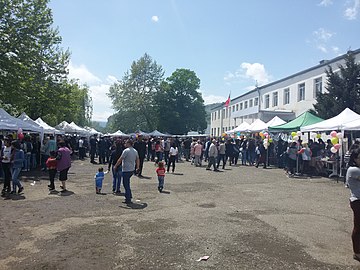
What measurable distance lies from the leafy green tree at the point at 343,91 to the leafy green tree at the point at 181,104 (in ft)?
98.4

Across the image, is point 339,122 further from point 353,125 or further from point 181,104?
point 181,104

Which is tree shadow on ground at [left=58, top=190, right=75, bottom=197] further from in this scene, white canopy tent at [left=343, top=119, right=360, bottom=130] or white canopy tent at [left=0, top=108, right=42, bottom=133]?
white canopy tent at [left=343, top=119, right=360, bottom=130]

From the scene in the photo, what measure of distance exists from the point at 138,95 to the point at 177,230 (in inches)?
1936

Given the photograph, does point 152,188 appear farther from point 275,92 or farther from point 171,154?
point 275,92

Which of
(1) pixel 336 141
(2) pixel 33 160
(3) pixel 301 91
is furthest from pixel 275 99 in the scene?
(2) pixel 33 160

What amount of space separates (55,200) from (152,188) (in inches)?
133

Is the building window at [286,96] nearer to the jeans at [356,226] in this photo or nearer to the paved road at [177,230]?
the paved road at [177,230]

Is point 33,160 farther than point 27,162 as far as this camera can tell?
Yes

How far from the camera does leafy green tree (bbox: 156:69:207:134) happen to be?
2090 inches

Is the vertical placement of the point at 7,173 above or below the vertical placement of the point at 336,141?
below

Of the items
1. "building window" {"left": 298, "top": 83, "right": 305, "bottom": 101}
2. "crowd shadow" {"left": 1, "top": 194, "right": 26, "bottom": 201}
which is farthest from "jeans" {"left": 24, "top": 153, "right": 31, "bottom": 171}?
"building window" {"left": 298, "top": 83, "right": 305, "bottom": 101}

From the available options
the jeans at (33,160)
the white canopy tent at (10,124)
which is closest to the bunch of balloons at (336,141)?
the white canopy tent at (10,124)

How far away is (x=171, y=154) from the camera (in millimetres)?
15875

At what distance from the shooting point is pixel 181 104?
5441 centimetres
